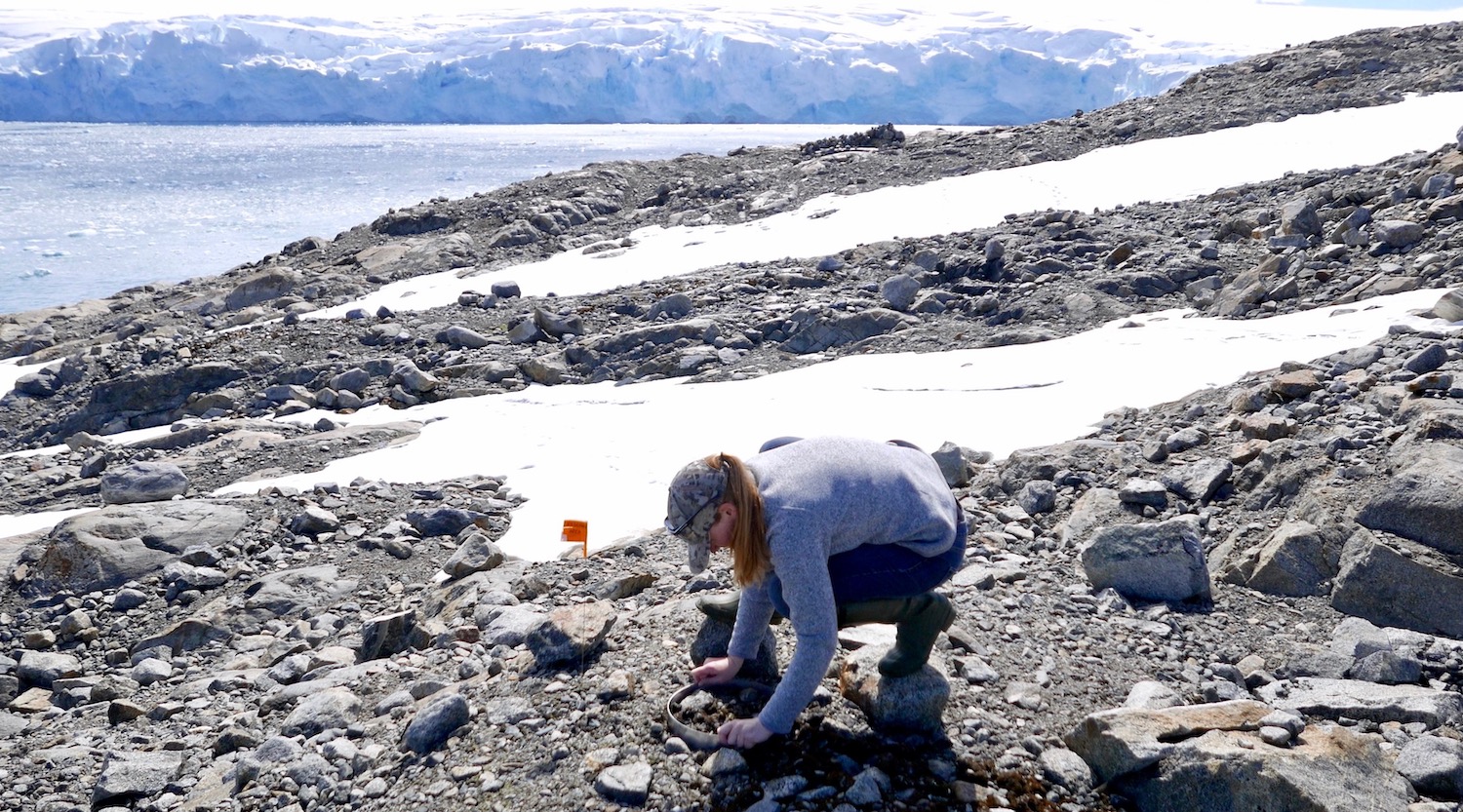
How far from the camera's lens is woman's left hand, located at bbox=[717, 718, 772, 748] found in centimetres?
298

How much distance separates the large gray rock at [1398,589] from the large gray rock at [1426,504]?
0.39ft

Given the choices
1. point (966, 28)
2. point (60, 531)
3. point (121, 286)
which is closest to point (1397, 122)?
point (60, 531)

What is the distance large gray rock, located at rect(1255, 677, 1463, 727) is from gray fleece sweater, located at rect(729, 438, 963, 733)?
54.2 inches

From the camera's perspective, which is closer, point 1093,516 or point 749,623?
point 749,623

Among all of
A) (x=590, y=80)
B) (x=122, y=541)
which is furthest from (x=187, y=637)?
(x=590, y=80)

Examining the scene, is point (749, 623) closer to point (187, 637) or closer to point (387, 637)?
point (387, 637)

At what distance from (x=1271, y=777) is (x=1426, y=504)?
6.84 feet

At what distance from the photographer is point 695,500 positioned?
2809 millimetres

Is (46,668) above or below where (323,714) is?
below

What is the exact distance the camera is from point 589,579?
17.4ft

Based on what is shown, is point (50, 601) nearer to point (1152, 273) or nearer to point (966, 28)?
point (1152, 273)

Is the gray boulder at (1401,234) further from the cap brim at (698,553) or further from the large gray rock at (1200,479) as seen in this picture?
the cap brim at (698,553)

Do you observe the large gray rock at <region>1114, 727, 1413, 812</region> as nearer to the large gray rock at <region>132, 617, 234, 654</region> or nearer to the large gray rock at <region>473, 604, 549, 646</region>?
the large gray rock at <region>473, 604, 549, 646</region>

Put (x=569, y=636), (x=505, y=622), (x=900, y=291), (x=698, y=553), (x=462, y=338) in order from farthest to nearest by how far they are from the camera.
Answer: (x=462, y=338) → (x=900, y=291) → (x=505, y=622) → (x=569, y=636) → (x=698, y=553)
